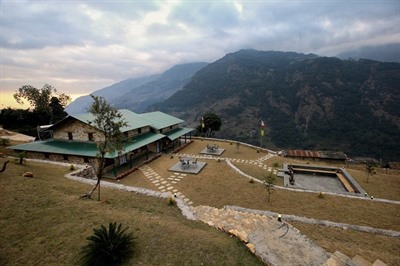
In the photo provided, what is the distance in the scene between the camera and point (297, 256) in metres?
7.99

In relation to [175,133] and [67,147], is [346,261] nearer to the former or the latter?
[67,147]

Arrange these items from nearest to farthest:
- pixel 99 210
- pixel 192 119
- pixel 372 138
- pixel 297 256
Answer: pixel 297 256, pixel 99 210, pixel 372 138, pixel 192 119

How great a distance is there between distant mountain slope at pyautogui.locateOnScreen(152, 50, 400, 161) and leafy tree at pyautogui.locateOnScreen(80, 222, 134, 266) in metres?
94.2

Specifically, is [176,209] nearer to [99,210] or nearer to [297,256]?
[99,210]

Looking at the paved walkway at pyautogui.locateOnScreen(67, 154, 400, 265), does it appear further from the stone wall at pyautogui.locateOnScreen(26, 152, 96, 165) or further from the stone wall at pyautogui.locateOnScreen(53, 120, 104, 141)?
the stone wall at pyautogui.locateOnScreen(53, 120, 104, 141)

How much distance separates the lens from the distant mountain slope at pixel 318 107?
9769 centimetres

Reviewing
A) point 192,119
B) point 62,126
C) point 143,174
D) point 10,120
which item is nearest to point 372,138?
point 192,119

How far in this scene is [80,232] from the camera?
8344 millimetres

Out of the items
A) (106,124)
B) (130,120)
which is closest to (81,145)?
(130,120)

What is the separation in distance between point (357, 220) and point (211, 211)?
8.70 m

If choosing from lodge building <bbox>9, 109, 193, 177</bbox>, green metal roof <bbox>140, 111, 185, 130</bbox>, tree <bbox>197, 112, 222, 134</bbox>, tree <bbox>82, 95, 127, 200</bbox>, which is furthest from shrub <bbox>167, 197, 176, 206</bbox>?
tree <bbox>197, 112, 222, 134</bbox>

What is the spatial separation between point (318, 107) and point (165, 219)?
440ft

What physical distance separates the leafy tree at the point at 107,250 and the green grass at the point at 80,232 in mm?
353

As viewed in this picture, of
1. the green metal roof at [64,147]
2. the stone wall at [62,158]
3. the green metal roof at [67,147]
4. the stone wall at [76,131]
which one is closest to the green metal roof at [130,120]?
the stone wall at [76,131]
